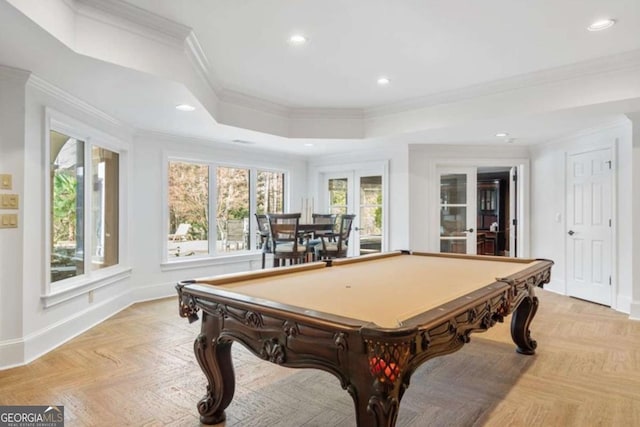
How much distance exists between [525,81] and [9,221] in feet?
15.6

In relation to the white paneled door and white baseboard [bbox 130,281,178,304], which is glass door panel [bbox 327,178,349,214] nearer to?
white baseboard [bbox 130,281,178,304]

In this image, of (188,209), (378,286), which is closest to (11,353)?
(378,286)

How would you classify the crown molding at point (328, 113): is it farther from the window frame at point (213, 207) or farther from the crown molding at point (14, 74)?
the crown molding at point (14, 74)

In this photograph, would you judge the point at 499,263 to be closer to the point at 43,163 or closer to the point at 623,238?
the point at 623,238

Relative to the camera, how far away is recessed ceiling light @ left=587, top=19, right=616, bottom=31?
8.97ft

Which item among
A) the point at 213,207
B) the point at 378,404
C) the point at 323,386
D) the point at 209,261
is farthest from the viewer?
the point at 213,207

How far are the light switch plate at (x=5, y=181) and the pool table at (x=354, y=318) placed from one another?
1.84 metres

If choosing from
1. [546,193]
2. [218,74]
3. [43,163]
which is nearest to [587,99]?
[546,193]

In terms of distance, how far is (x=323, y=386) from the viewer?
2.52 meters

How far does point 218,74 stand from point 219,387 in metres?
2.90

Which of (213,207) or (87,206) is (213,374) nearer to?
(87,206)

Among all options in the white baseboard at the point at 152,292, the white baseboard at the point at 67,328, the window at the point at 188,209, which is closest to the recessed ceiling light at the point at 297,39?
the window at the point at 188,209

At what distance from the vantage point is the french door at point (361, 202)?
629cm

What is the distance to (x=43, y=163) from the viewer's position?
3.13 m
